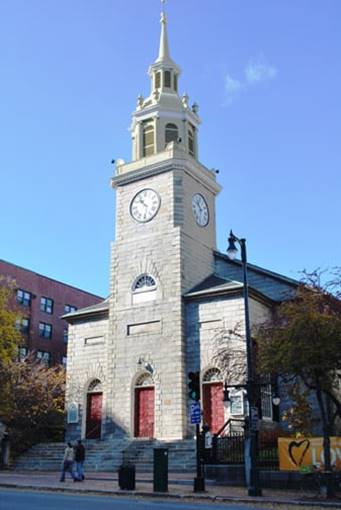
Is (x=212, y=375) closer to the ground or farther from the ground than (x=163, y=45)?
closer to the ground

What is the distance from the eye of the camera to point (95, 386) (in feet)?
115

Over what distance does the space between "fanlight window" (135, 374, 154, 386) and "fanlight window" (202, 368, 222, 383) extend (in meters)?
2.93

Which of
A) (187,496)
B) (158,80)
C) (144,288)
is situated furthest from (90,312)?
(187,496)

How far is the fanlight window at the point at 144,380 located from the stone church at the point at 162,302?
62 millimetres

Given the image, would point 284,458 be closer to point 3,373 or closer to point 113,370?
point 113,370

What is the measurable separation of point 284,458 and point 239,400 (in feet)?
29.0

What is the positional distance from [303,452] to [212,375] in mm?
11344

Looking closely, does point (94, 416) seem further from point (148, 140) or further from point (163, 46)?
point (163, 46)

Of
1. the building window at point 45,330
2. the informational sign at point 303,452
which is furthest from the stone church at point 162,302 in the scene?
the building window at point 45,330

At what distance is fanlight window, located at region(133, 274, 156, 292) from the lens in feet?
112

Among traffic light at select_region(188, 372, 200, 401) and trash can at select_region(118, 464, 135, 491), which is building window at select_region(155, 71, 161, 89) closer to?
traffic light at select_region(188, 372, 200, 401)

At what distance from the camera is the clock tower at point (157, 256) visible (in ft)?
105

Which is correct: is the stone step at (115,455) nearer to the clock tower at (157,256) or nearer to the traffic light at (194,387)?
the clock tower at (157,256)

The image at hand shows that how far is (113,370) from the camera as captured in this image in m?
33.7
